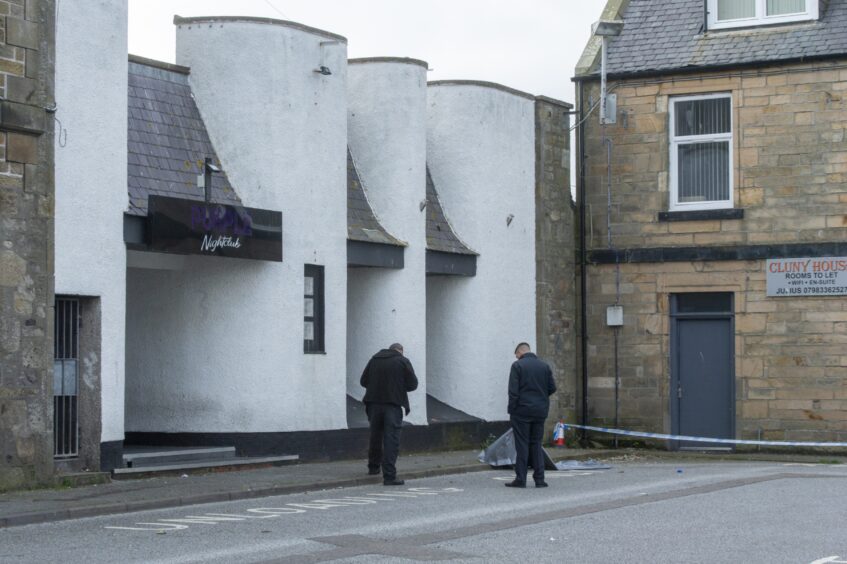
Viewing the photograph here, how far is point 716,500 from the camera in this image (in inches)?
579

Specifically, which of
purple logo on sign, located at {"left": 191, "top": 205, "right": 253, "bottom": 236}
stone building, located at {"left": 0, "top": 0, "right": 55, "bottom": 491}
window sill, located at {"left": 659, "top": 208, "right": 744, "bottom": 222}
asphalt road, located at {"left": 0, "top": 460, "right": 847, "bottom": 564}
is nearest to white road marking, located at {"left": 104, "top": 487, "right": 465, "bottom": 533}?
asphalt road, located at {"left": 0, "top": 460, "right": 847, "bottom": 564}

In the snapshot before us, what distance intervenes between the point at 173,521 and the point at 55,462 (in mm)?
3455

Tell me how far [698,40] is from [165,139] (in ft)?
35.0

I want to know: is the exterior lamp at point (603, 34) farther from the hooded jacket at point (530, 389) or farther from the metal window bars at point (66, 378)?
the metal window bars at point (66, 378)

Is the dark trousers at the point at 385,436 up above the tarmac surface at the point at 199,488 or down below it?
above

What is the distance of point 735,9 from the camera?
24.8 metres

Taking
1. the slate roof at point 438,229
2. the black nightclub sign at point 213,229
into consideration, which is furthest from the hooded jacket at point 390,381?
the slate roof at point 438,229

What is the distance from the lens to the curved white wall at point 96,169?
16047 millimetres

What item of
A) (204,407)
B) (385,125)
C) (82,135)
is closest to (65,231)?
(82,135)

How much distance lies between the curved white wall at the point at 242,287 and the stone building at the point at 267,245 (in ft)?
0.10

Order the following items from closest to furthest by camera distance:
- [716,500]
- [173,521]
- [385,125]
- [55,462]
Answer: [173,521] < [716,500] < [55,462] < [385,125]

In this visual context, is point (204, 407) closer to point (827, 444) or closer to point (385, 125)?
point (385, 125)

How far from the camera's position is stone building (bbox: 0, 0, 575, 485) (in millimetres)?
16156

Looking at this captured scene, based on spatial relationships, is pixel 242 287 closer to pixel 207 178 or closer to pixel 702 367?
pixel 207 178
